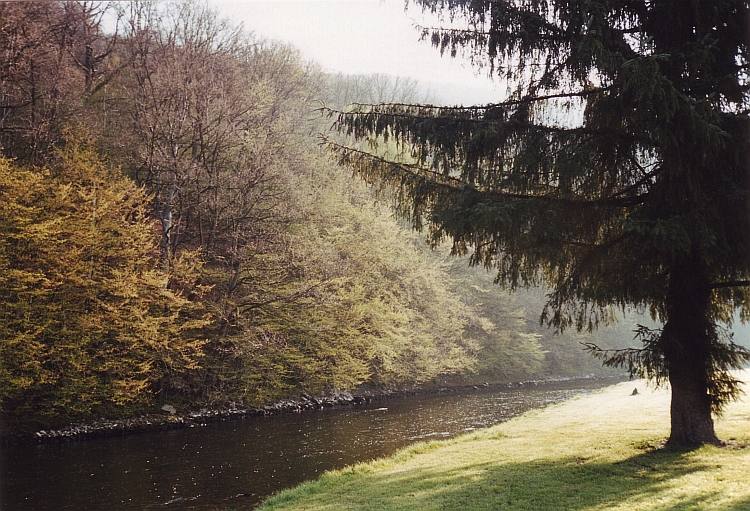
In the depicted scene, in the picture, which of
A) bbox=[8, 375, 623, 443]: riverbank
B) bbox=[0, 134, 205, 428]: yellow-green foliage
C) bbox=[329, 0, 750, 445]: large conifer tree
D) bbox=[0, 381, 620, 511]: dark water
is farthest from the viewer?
bbox=[8, 375, 623, 443]: riverbank

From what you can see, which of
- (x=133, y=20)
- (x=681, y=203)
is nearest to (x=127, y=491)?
(x=681, y=203)

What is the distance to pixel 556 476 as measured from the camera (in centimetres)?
746

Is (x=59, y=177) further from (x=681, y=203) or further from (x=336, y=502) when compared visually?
(x=681, y=203)

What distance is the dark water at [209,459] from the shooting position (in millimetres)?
10133

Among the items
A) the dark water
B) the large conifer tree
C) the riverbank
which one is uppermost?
the large conifer tree

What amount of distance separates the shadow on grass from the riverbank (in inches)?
398

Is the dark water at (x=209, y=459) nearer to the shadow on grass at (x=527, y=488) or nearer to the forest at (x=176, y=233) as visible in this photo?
the forest at (x=176, y=233)

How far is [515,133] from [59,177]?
541 inches

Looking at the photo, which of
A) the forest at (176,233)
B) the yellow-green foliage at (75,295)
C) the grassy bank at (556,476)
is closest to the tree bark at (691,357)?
the grassy bank at (556,476)

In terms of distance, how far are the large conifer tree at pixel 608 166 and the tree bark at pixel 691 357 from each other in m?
0.02

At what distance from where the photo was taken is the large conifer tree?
6961 mm

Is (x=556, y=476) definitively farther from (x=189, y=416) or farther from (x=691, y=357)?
(x=189, y=416)

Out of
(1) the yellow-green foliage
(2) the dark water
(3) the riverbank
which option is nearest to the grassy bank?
(2) the dark water

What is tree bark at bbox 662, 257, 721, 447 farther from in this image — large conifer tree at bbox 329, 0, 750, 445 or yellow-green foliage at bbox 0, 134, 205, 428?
yellow-green foliage at bbox 0, 134, 205, 428
